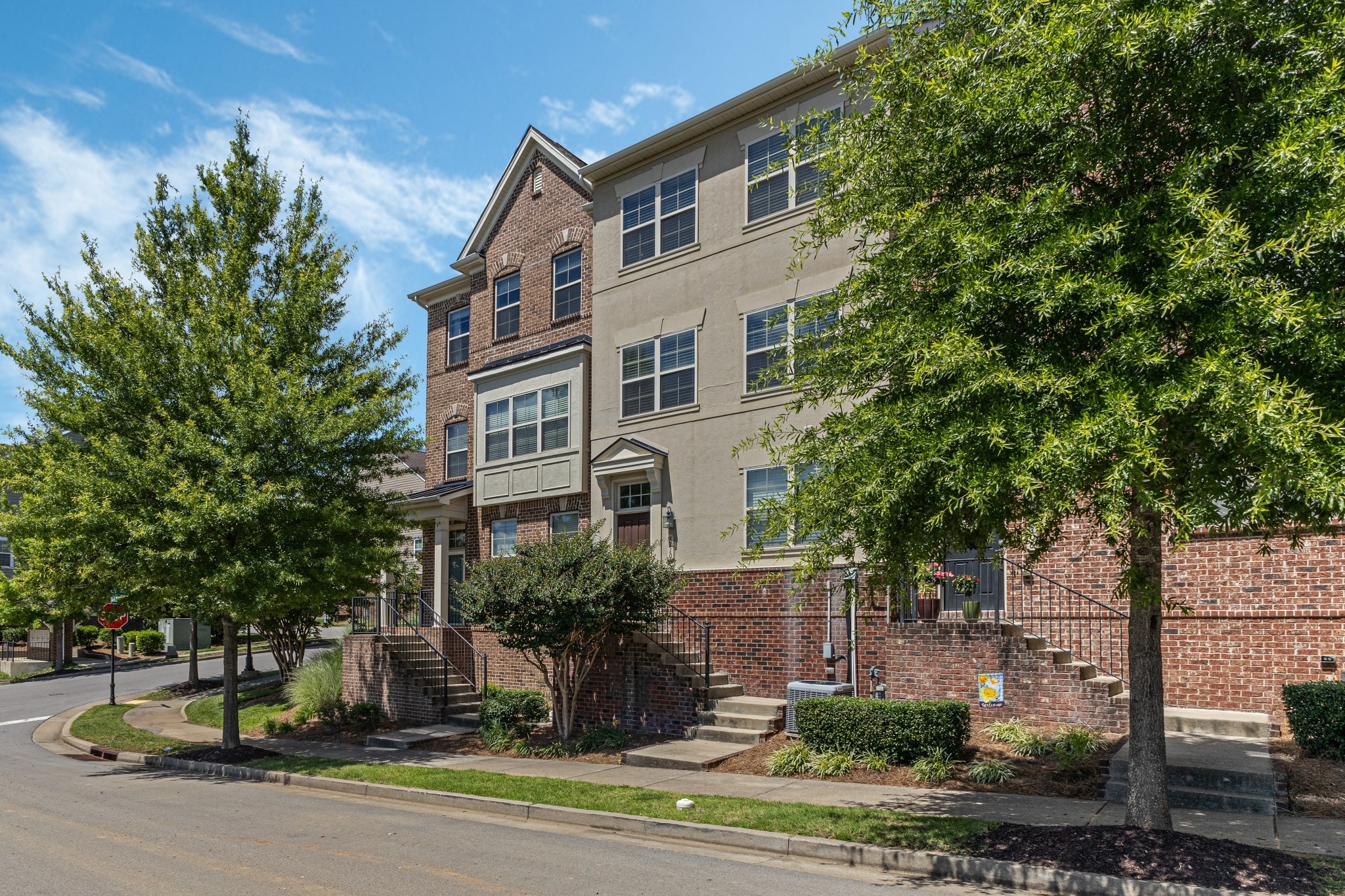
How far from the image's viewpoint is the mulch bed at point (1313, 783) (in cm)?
947

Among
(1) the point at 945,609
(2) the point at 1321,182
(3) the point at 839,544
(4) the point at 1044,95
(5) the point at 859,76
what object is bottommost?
(1) the point at 945,609

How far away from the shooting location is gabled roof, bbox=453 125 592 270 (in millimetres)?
22609

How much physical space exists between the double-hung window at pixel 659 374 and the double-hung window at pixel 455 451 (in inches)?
295

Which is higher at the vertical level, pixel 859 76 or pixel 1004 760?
pixel 859 76

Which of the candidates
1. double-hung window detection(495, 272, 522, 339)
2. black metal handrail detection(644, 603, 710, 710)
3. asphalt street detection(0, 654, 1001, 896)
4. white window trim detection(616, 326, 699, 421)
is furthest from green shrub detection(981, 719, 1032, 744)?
double-hung window detection(495, 272, 522, 339)

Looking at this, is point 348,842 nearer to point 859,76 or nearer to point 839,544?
point 839,544

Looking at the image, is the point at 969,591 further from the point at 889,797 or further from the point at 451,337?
the point at 451,337

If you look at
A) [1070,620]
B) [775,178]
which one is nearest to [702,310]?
[775,178]

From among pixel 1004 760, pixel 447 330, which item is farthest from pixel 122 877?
pixel 447 330

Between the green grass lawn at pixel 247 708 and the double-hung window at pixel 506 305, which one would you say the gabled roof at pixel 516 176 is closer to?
the double-hung window at pixel 506 305

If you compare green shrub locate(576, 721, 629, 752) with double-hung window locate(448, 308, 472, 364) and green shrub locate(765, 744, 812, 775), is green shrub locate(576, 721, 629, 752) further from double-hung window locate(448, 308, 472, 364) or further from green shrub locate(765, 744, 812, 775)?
double-hung window locate(448, 308, 472, 364)

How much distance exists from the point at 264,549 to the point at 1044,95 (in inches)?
530

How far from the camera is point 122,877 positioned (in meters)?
8.55

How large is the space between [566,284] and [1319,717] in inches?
659
